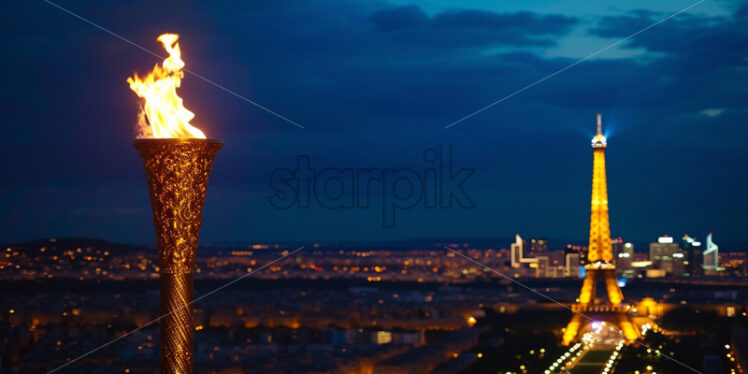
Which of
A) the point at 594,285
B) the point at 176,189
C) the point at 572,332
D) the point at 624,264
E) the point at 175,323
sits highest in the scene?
the point at 176,189

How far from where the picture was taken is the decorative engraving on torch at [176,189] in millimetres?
11195

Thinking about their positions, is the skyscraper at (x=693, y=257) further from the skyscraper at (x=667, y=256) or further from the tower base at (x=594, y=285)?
the tower base at (x=594, y=285)

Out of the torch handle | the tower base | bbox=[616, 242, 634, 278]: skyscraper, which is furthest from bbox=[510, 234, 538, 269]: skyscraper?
the torch handle

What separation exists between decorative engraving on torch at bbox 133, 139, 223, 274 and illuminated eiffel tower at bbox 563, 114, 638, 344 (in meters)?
38.3

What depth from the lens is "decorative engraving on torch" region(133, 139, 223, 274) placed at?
11.2 m

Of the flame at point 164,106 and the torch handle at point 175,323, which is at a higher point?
the flame at point 164,106

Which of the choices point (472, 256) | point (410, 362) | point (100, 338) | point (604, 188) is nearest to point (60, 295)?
point (100, 338)

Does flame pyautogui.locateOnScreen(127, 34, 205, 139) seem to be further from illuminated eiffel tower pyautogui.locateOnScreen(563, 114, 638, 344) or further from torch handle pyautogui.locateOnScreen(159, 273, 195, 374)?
illuminated eiffel tower pyautogui.locateOnScreen(563, 114, 638, 344)

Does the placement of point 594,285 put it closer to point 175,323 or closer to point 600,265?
point 600,265

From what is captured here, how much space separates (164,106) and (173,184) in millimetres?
758

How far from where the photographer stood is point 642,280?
375 feet

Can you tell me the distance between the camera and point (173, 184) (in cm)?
1127

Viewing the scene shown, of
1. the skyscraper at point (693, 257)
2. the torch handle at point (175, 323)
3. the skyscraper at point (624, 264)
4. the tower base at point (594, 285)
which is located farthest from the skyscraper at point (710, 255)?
the torch handle at point (175, 323)

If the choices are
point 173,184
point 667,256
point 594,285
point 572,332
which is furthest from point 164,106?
point 667,256
